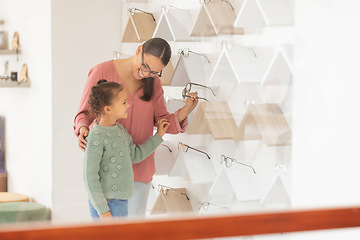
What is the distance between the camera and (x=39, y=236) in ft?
3.11

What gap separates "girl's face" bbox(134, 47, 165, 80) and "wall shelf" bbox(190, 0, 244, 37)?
26 cm

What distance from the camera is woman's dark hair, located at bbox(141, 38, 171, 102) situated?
151 centimetres

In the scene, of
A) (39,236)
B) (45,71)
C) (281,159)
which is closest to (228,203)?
(281,159)

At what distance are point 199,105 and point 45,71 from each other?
548 mm

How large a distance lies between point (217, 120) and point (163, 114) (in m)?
0.25

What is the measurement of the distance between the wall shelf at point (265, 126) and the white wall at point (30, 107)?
68 cm

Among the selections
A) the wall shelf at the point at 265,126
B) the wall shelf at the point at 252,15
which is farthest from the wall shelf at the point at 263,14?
the wall shelf at the point at 265,126

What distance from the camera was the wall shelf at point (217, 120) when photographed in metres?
1.71

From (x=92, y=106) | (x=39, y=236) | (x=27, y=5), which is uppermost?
(x=27, y=5)

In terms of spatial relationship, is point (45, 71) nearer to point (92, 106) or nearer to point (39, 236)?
point (92, 106)

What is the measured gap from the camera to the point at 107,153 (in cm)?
140

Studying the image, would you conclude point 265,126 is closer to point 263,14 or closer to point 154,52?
point 263,14

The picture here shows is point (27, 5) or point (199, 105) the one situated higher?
point (27, 5)

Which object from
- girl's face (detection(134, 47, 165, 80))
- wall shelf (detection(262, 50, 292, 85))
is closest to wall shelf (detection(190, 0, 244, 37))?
wall shelf (detection(262, 50, 292, 85))
